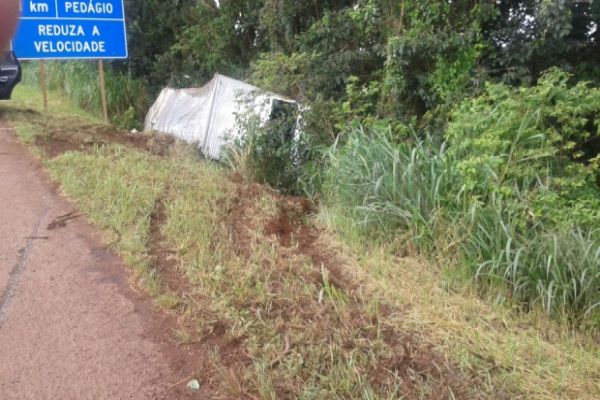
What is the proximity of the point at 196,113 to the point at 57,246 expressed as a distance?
4.78m

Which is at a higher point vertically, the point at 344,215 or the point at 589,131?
the point at 589,131

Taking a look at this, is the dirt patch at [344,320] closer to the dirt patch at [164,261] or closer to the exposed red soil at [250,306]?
the exposed red soil at [250,306]

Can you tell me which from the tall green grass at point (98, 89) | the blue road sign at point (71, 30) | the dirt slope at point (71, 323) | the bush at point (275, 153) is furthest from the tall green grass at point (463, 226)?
the tall green grass at point (98, 89)

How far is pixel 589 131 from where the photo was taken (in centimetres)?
532

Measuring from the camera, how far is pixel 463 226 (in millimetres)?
4270

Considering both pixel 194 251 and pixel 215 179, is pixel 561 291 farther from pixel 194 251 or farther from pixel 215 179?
pixel 215 179

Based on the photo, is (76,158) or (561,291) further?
(76,158)

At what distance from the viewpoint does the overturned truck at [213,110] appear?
745cm

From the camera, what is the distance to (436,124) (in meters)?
6.30

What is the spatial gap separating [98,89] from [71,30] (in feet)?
8.77

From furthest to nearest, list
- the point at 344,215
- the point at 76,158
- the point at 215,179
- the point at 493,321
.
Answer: the point at 76,158 < the point at 215,179 < the point at 344,215 < the point at 493,321

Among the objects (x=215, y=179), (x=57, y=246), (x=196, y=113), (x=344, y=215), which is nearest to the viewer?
(x=57, y=246)

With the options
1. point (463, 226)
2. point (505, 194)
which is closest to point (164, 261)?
point (463, 226)

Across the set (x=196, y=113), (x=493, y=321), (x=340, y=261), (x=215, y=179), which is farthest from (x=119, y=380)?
(x=196, y=113)
